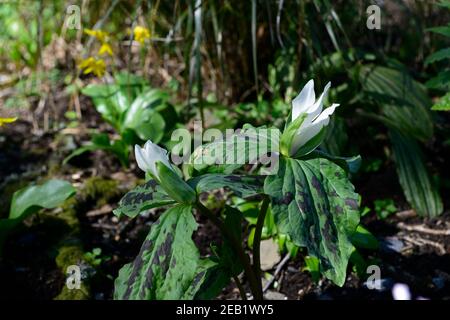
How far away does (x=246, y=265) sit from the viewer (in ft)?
4.61

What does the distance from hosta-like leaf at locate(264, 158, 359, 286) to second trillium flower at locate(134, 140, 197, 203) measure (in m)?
0.17

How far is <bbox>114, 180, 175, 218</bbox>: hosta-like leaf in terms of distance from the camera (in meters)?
1.27

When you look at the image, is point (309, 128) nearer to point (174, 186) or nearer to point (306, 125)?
point (306, 125)

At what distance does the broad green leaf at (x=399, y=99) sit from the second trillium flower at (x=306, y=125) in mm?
1098

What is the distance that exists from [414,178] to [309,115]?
1105mm

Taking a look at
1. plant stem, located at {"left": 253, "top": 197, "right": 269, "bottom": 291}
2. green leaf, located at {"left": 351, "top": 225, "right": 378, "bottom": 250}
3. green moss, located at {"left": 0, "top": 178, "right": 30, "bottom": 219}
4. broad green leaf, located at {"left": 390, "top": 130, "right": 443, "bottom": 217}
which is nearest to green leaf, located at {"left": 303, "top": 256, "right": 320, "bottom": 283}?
green leaf, located at {"left": 351, "top": 225, "right": 378, "bottom": 250}

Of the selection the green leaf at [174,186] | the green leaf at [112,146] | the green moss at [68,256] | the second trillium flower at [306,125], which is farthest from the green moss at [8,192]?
A: the second trillium flower at [306,125]

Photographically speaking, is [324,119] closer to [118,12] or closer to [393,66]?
[393,66]

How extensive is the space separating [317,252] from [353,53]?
4.70 ft

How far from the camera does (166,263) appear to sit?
122cm

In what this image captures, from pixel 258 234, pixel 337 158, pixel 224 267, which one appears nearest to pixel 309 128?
pixel 337 158

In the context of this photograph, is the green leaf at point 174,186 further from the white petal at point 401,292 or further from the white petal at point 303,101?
the white petal at point 401,292

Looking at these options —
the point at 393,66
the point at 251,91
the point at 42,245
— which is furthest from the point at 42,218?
the point at 393,66

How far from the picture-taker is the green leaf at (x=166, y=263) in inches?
47.5
